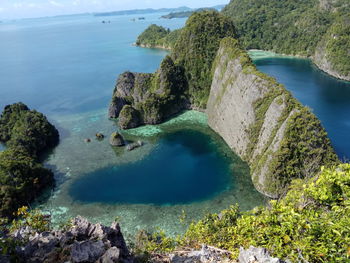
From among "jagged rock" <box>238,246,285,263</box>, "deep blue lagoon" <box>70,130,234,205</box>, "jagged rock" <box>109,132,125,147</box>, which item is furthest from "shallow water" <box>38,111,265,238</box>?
"jagged rock" <box>238,246,285,263</box>

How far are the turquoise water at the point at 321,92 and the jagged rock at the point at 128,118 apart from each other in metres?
32.5

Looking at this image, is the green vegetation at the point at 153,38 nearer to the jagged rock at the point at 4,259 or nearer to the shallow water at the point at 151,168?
the shallow water at the point at 151,168

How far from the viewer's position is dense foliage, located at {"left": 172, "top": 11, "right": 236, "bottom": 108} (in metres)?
56.9

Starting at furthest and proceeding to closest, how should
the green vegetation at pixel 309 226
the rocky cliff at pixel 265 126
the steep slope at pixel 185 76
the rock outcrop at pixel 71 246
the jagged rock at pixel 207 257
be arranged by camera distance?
the steep slope at pixel 185 76 < the rocky cliff at pixel 265 126 < the jagged rock at pixel 207 257 < the rock outcrop at pixel 71 246 < the green vegetation at pixel 309 226

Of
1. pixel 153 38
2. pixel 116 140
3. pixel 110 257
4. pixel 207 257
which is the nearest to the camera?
pixel 110 257

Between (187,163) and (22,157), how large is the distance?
21.4 m

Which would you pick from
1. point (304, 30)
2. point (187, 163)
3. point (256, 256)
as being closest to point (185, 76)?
point (187, 163)

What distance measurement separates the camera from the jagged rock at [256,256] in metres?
8.61

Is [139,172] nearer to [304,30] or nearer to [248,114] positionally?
[248,114]

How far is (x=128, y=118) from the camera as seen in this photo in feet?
161

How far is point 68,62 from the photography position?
10838cm

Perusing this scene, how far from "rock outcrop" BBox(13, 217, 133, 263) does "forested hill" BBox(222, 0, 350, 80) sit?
8232 centimetres

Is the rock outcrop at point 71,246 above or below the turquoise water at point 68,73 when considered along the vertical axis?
above

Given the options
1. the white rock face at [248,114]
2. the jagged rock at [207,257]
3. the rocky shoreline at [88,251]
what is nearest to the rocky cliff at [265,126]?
the white rock face at [248,114]
